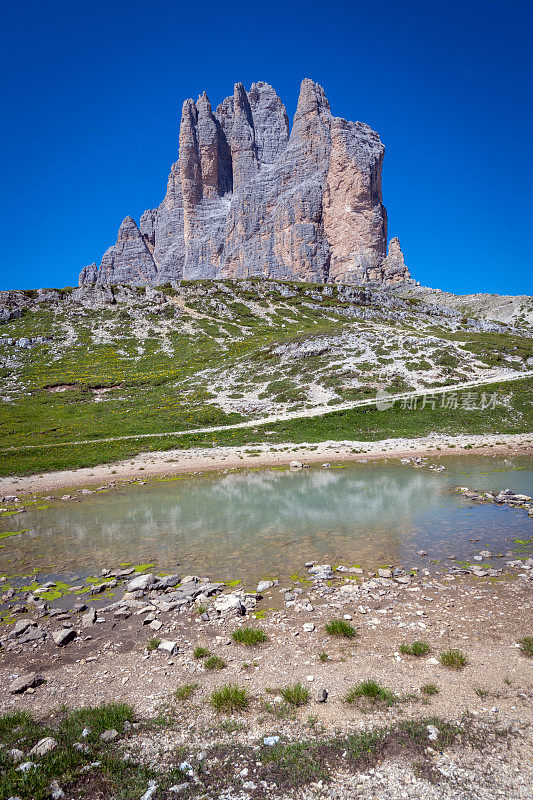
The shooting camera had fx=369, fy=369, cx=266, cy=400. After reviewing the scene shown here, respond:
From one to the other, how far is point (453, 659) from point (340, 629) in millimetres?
2451

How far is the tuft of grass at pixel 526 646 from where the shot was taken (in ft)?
24.9

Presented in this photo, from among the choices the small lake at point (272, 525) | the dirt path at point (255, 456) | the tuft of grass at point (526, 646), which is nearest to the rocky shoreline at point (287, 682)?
the tuft of grass at point (526, 646)

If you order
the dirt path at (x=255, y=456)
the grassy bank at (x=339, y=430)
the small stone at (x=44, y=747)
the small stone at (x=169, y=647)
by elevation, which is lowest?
the small stone at (x=169, y=647)

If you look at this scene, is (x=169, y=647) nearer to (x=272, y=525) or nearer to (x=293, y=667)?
(x=293, y=667)

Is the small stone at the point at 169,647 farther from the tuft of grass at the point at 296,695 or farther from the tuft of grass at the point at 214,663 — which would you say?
the tuft of grass at the point at 296,695

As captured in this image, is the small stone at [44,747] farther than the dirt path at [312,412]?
No

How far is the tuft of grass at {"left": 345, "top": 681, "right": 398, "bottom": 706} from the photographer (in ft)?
21.8

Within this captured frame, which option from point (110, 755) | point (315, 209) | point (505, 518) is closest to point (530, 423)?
point (505, 518)

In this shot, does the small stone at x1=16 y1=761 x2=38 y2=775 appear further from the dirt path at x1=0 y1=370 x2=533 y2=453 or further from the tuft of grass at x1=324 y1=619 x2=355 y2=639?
the dirt path at x1=0 y1=370 x2=533 y2=453

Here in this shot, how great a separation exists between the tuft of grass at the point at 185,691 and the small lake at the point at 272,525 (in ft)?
14.8

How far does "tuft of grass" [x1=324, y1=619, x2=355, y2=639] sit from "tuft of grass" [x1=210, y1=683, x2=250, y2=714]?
8.77ft

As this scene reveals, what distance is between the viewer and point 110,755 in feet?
19.1

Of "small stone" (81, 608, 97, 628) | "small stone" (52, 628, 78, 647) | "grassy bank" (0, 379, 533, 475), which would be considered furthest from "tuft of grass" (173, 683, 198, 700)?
"grassy bank" (0, 379, 533, 475)

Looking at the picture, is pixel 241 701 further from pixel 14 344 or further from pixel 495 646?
pixel 14 344
